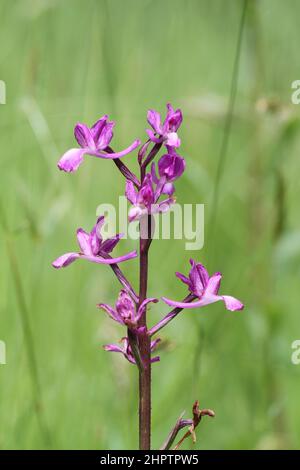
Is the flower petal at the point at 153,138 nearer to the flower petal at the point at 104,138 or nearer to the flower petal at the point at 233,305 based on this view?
the flower petal at the point at 104,138

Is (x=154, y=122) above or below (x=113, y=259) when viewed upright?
above

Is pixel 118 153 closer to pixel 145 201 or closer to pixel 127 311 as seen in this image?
pixel 145 201

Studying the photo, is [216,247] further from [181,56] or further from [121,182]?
[181,56]


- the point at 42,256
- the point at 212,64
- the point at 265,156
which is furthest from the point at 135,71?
the point at 212,64

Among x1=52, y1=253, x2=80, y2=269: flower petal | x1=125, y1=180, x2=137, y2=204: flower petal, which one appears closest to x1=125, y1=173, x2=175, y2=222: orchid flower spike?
x1=125, y1=180, x2=137, y2=204: flower petal

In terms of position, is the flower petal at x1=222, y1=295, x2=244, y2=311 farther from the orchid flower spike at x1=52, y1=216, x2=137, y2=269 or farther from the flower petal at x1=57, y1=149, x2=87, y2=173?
the flower petal at x1=57, y1=149, x2=87, y2=173

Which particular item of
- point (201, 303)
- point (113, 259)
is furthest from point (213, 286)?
point (113, 259)

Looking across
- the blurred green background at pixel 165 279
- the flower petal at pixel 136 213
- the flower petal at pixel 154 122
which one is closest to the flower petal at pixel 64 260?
the flower petal at pixel 136 213
